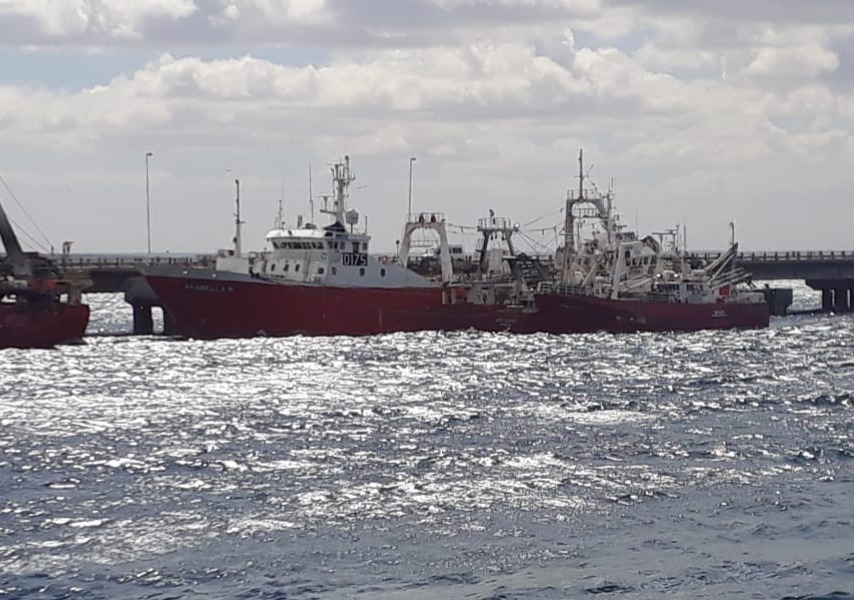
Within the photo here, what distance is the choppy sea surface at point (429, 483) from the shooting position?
30.5 metres

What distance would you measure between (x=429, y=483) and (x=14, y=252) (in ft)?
210

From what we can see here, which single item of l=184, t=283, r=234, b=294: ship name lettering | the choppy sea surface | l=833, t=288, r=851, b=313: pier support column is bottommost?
the choppy sea surface

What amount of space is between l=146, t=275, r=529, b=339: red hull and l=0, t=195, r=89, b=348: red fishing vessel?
6.45 meters

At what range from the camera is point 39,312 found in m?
90.7

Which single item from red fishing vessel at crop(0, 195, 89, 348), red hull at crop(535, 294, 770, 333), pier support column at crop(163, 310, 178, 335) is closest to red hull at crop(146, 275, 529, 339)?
red fishing vessel at crop(0, 195, 89, 348)

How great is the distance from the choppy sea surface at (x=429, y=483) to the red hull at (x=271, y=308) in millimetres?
22648

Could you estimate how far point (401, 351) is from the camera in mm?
86000

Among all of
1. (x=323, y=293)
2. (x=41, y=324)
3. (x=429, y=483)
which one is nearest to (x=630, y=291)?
(x=323, y=293)

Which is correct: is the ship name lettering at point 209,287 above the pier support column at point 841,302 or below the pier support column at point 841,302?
above

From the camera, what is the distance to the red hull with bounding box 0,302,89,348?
294ft

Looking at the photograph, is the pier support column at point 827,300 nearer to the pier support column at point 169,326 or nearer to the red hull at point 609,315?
the red hull at point 609,315

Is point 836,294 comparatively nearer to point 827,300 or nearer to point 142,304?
point 827,300

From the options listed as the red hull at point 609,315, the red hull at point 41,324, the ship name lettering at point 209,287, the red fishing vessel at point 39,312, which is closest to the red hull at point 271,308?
the ship name lettering at point 209,287

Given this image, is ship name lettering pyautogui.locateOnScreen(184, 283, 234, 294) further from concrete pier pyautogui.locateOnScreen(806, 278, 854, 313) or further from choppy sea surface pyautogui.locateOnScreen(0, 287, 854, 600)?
concrete pier pyautogui.locateOnScreen(806, 278, 854, 313)
